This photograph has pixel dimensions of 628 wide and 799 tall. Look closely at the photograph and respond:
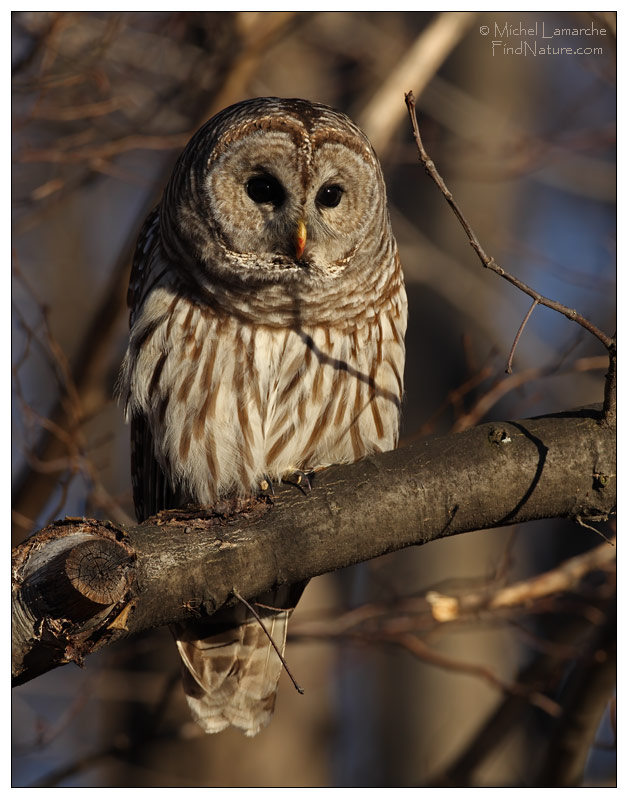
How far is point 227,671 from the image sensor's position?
4035mm

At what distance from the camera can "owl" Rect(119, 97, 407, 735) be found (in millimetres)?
3576

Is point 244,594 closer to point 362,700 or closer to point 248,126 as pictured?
point 248,126

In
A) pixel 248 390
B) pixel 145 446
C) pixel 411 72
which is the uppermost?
pixel 411 72

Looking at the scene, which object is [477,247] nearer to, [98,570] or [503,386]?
[98,570]

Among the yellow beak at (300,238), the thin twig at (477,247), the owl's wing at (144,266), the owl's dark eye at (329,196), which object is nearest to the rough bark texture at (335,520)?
the thin twig at (477,247)

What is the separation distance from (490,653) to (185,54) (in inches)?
199

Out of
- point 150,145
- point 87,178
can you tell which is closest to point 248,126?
point 150,145

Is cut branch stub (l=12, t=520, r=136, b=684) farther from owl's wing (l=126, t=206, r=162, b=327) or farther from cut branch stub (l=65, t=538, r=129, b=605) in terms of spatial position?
owl's wing (l=126, t=206, r=162, b=327)

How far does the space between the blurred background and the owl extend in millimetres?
794

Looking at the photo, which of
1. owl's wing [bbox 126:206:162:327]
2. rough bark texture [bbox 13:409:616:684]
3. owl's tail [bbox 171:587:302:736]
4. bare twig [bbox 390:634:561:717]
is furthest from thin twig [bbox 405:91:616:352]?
bare twig [bbox 390:634:561:717]

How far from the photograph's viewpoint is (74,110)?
4770mm

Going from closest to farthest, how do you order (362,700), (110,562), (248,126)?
(110,562), (248,126), (362,700)

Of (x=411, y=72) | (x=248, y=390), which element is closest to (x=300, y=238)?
(x=248, y=390)

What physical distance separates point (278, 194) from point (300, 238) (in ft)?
0.81
